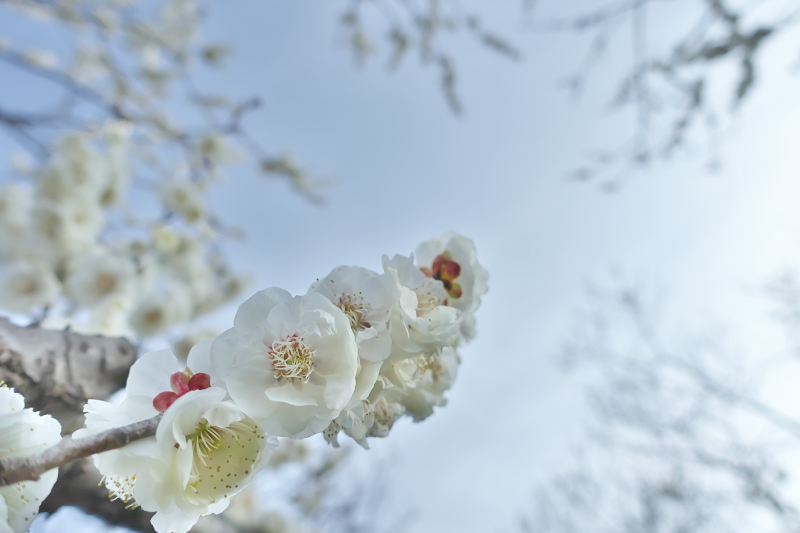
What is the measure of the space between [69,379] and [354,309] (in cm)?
66

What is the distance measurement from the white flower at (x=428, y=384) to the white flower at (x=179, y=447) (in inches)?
9.2

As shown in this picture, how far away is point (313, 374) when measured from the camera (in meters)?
0.51

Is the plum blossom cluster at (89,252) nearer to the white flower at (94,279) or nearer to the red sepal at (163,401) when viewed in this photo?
the white flower at (94,279)

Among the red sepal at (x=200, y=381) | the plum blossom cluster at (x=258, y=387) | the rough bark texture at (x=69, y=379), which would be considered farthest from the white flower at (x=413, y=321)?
the rough bark texture at (x=69, y=379)

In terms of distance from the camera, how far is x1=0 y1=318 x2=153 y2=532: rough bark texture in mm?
739

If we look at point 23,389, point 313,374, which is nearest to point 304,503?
→ point 23,389

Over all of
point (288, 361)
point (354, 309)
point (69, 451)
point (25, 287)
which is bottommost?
point (25, 287)

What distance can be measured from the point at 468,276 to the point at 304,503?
5.66 m

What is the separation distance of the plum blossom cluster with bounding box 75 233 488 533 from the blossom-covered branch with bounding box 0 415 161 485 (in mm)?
16

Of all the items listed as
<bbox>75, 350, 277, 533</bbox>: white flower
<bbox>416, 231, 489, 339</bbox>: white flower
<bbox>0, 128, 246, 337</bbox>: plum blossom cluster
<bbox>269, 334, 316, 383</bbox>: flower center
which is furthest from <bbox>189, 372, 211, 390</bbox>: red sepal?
<bbox>0, 128, 246, 337</bbox>: plum blossom cluster

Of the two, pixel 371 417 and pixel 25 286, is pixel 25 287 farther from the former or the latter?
pixel 371 417

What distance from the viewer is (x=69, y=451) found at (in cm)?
40

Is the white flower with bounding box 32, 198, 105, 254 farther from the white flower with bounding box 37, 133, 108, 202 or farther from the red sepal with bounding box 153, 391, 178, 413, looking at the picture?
the red sepal with bounding box 153, 391, 178, 413

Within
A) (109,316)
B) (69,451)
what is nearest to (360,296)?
(69,451)
